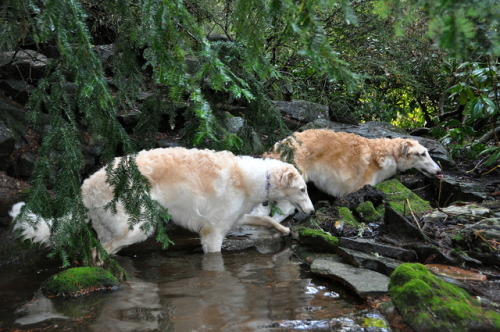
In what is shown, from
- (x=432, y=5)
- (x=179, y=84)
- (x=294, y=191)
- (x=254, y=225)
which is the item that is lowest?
(x=254, y=225)

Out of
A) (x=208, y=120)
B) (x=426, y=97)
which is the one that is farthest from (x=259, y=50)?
(x=426, y=97)

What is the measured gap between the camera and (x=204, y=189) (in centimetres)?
611

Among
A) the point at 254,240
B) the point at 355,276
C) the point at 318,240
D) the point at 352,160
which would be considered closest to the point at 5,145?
the point at 254,240

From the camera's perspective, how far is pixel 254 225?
7062mm

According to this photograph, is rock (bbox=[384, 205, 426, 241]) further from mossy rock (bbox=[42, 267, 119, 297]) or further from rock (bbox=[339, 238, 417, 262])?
mossy rock (bbox=[42, 267, 119, 297])

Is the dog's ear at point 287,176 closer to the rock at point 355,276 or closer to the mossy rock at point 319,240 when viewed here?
the mossy rock at point 319,240

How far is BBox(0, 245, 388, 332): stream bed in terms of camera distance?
367 cm

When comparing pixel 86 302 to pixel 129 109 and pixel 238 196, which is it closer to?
pixel 238 196

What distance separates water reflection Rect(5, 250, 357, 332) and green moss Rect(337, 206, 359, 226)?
1505mm

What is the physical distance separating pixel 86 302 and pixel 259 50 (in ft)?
9.18

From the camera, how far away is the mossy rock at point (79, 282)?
4.43 meters

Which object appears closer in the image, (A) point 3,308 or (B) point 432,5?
(B) point 432,5

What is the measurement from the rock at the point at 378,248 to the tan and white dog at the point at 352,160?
3.11 m

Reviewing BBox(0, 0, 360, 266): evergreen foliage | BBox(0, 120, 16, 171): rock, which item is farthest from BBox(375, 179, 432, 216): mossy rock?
BBox(0, 120, 16, 171): rock
